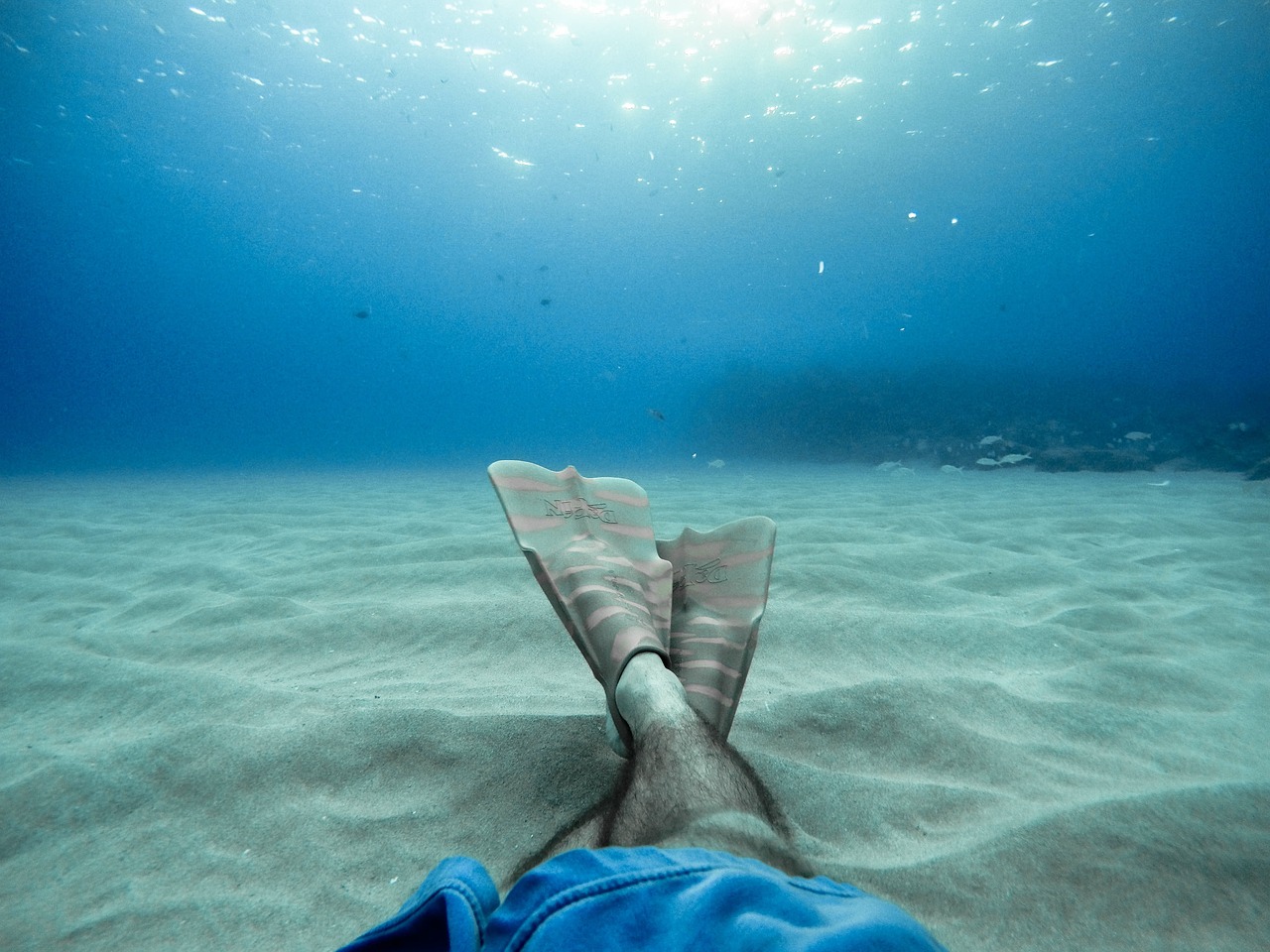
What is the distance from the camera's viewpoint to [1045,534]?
4.32m

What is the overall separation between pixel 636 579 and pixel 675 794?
0.80 meters

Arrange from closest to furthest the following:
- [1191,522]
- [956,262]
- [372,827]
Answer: [372,827], [1191,522], [956,262]

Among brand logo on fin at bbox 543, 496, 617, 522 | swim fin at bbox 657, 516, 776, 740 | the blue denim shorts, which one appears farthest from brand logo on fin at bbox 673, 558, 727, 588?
the blue denim shorts

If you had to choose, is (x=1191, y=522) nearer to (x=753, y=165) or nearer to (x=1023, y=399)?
(x=1023, y=399)

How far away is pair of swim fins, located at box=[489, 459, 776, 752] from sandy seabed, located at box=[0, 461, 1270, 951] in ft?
0.95

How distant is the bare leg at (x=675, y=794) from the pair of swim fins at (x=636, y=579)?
95 mm

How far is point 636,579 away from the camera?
1.80 metres

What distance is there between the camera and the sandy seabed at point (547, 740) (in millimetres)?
1083

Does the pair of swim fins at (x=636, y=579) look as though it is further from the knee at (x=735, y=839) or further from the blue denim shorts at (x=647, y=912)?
the blue denim shorts at (x=647, y=912)

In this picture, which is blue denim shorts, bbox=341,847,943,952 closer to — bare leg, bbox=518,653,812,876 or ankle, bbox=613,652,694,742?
bare leg, bbox=518,653,812,876

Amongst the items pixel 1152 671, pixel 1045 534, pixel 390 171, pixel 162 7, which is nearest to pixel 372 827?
pixel 1152 671

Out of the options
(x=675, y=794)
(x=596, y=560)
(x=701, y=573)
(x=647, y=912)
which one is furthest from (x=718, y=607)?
(x=647, y=912)

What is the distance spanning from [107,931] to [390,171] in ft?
156

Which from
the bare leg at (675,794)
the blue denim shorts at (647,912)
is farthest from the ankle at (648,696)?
the blue denim shorts at (647,912)
